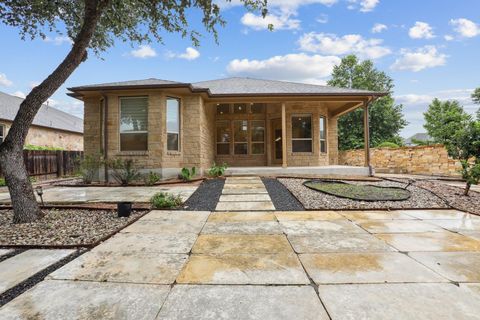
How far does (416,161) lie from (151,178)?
12249 mm

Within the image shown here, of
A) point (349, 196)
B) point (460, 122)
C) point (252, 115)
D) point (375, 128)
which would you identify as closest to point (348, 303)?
point (349, 196)

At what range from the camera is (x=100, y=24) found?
615 centimetres

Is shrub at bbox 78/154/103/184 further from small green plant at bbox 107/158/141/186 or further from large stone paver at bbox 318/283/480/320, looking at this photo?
large stone paver at bbox 318/283/480/320

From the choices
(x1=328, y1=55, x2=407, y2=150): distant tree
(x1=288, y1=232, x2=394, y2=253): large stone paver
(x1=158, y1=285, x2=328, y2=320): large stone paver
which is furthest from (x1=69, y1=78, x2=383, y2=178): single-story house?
(x1=328, y1=55, x2=407, y2=150): distant tree

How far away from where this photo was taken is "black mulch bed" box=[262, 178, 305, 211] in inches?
192

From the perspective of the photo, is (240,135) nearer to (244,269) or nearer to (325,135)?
(325,135)

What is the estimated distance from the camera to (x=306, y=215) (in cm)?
425

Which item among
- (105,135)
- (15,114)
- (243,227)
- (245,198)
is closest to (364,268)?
(243,227)

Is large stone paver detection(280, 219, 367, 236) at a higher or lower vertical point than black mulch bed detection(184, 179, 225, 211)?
lower

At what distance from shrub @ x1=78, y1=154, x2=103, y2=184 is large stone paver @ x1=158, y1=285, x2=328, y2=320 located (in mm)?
8173

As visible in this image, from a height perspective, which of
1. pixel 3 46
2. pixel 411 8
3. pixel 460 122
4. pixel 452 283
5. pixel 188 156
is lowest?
pixel 452 283

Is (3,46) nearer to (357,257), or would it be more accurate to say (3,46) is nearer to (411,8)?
(357,257)

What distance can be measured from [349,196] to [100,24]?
24.1 feet

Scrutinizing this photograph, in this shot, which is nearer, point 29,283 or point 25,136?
point 29,283
